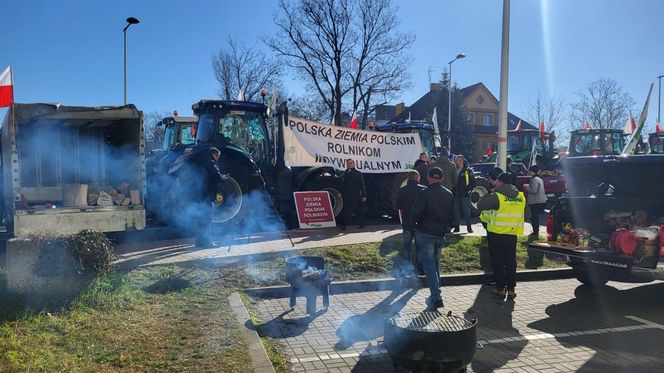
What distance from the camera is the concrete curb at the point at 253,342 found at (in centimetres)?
414

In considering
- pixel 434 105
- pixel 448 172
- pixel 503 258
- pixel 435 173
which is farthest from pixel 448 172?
pixel 434 105

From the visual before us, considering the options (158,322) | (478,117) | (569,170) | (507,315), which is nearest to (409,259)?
(507,315)

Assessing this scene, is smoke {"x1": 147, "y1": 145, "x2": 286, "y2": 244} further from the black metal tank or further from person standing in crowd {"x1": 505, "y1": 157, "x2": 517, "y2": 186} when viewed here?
the black metal tank

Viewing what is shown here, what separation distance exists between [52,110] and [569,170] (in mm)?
7824

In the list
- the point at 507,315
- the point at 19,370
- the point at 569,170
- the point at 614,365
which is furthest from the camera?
the point at 569,170

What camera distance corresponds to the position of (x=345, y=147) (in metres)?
12.4

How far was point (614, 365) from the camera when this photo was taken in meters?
4.56

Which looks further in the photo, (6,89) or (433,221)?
(6,89)

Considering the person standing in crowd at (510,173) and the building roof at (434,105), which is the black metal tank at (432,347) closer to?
the person standing in crowd at (510,173)

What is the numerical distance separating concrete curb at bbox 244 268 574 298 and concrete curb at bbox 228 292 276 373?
0.67 metres

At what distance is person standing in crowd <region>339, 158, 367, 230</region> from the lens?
1159 centimetres

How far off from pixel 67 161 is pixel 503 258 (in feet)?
22.9

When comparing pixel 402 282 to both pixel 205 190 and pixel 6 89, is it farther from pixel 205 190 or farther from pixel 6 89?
pixel 6 89

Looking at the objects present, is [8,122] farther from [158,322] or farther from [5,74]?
[158,322]
